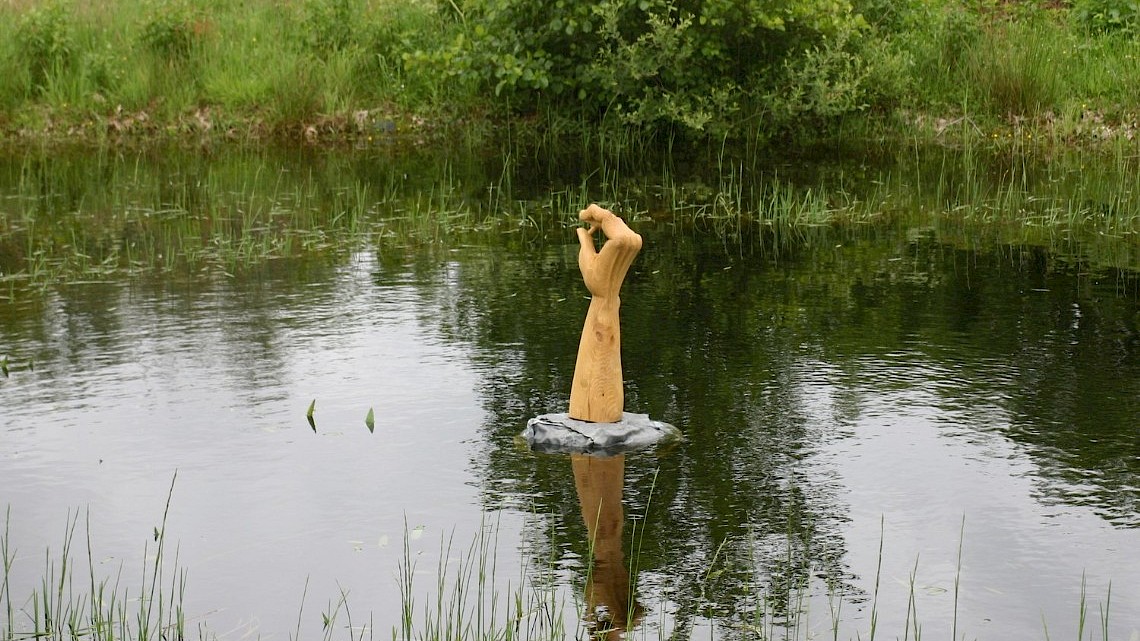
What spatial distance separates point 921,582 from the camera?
698 cm

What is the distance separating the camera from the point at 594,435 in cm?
866

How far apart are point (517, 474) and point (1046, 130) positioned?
1486cm

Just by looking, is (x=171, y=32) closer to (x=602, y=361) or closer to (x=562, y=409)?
(x=562, y=409)

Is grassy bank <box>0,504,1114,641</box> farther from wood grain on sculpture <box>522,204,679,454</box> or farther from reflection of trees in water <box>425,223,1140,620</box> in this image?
wood grain on sculpture <box>522,204,679,454</box>

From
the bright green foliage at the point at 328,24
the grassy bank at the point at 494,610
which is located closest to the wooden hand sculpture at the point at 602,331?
the grassy bank at the point at 494,610

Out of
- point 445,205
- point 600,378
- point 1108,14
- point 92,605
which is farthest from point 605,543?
point 1108,14

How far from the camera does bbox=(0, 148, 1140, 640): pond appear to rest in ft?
22.7

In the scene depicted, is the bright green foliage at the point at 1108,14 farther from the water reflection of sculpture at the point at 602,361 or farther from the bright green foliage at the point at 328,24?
the water reflection of sculpture at the point at 602,361

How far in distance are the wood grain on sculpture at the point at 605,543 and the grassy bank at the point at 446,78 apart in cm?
1232

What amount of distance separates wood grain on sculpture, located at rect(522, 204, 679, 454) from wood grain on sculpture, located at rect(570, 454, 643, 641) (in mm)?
128

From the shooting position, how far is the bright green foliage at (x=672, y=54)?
773 inches

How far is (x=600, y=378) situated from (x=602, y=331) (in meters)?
0.28

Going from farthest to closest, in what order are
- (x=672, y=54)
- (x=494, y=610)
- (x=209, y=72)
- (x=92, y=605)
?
(x=209, y=72), (x=672, y=54), (x=494, y=610), (x=92, y=605)

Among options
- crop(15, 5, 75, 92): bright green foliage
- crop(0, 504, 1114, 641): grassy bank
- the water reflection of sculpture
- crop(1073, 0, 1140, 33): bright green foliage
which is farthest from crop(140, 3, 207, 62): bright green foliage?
crop(0, 504, 1114, 641): grassy bank
